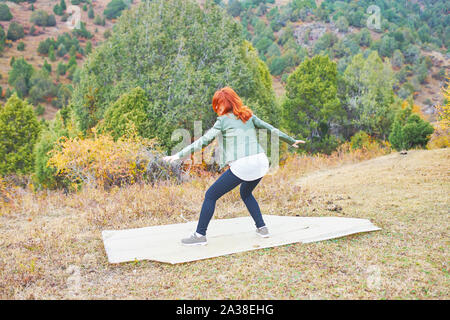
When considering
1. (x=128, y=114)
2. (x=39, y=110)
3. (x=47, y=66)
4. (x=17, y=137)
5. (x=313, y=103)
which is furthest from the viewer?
(x=47, y=66)

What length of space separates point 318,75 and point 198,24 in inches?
367

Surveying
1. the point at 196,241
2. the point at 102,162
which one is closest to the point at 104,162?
the point at 102,162

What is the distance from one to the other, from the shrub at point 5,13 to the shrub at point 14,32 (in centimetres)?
969

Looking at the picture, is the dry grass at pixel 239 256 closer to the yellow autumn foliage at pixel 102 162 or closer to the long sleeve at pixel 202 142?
the long sleeve at pixel 202 142

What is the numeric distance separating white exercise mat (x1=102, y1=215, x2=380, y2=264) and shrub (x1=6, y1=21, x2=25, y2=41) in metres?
79.2

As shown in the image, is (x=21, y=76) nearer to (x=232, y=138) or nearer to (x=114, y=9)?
(x=114, y=9)

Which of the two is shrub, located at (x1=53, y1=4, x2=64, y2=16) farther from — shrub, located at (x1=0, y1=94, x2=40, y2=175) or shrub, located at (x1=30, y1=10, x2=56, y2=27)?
shrub, located at (x1=0, y1=94, x2=40, y2=175)

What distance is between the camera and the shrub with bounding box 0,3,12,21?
77625mm

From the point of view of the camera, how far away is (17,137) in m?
22.4

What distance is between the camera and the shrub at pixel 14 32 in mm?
70312

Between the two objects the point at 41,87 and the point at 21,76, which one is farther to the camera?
the point at 21,76

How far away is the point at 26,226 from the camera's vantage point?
5.87 metres

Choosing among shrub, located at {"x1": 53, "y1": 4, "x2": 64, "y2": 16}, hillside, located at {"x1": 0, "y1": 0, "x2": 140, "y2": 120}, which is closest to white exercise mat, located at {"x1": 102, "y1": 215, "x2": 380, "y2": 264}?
hillside, located at {"x1": 0, "y1": 0, "x2": 140, "y2": 120}

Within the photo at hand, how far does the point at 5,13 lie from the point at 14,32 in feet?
39.2
